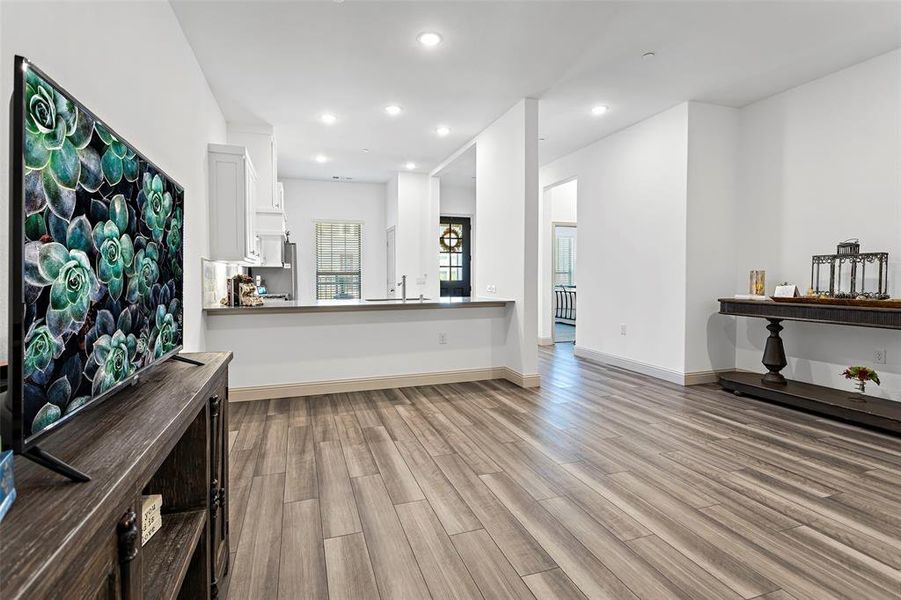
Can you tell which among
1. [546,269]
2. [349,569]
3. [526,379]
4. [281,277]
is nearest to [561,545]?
[349,569]

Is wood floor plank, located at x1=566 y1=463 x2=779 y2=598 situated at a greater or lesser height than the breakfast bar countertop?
lesser

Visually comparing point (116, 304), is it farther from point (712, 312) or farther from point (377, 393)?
point (712, 312)

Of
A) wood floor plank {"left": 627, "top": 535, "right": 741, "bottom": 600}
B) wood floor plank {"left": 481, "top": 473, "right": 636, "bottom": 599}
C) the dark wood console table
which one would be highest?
the dark wood console table

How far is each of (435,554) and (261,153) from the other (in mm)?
4678

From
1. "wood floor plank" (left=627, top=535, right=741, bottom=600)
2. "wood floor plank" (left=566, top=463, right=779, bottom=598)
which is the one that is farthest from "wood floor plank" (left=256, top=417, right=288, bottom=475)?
"wood floor plank" (left=627, top=535, right=741, bottom=600)

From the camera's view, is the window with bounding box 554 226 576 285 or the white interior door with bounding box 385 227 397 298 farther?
the window with bounding box 554 226 576 285

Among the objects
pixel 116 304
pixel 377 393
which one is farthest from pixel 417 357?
pixel 116 304

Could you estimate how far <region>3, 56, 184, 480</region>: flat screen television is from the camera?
745 mm

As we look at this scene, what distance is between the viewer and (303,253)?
26.5 feet

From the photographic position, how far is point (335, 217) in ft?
27.0

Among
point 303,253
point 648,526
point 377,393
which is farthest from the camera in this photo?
point 303,253

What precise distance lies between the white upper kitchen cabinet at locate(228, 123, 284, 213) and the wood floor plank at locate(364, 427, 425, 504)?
2.93m

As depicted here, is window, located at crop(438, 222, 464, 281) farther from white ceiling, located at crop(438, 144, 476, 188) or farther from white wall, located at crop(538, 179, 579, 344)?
white wall, located at crop(538, 179, 579, 344)

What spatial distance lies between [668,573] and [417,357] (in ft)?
10.6
